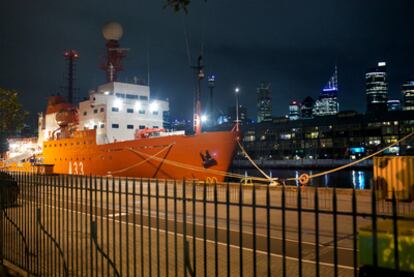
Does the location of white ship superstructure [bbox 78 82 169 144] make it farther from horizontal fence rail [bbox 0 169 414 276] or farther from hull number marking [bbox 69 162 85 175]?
horizontal fence rail [bbox 0 169 414 276]

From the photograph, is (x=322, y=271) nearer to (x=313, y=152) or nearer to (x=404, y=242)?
(x=404, y=242)

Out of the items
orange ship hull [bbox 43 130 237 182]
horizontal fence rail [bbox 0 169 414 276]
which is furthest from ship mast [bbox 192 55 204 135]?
horizontal fence rail [bbox 0 169 414 276]

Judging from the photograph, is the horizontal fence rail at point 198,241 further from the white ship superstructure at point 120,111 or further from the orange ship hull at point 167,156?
the white ship superstructure at point 120,111

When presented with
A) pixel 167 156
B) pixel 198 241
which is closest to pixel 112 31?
pixel 167 156

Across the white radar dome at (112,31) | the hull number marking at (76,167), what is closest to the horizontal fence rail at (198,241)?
the hull number marking at (76,167)

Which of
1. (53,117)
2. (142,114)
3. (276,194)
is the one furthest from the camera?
(53,117)

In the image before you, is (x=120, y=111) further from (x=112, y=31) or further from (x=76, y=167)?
(x=112, y=31)

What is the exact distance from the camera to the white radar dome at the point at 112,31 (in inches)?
1496

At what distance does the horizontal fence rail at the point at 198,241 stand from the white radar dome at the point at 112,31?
29536 millimetres

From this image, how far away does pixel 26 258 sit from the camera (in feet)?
22.5

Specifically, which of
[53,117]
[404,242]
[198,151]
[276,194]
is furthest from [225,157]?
[53,117]

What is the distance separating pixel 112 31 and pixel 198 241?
33696 millimetres

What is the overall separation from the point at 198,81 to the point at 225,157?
5.91 meters

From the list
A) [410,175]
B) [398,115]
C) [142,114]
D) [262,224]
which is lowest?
[262,224]
